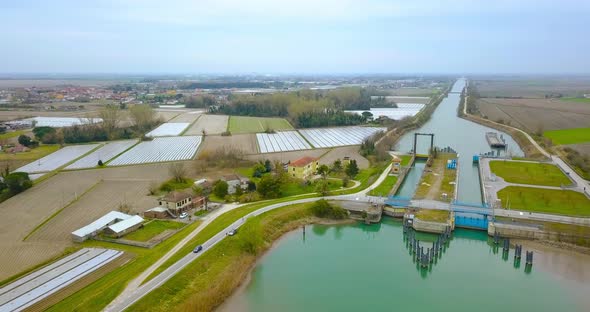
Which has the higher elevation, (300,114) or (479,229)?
(300,114)

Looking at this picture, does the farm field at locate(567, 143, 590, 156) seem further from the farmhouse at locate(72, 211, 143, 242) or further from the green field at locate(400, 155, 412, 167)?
the farmhouse at locate(72, 211, 143, 242)

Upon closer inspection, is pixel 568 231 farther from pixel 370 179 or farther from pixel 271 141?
pixel 271 141

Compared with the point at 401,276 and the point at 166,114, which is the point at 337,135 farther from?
the point at 166,114

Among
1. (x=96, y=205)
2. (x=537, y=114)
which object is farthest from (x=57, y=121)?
(x=537, y=114)

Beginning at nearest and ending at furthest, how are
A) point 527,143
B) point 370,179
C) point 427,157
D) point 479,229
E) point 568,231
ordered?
1. point 568,231
2. point 479,229
3. point 370,179
4. point 427,157
5. point 527,143

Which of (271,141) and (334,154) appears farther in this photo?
(271,141)

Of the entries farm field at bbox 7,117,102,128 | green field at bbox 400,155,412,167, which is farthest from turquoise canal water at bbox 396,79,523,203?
farm field at bbox 7,117,102,128

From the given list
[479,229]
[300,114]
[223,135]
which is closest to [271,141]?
[223,135]

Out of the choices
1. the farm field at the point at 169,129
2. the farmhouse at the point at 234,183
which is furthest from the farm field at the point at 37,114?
the farmhouse at the point at 234,183
